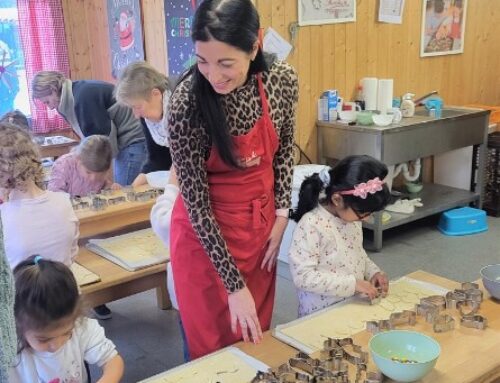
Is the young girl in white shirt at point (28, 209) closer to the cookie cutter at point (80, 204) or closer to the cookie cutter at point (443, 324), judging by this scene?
the cookie cutter at point (80, 204)

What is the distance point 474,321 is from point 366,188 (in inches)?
19.5

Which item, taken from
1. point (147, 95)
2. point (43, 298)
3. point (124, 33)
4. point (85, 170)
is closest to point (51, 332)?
point (43, 298)

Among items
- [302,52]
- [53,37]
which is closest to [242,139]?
[302,52]

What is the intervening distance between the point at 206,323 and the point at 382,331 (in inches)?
18.5

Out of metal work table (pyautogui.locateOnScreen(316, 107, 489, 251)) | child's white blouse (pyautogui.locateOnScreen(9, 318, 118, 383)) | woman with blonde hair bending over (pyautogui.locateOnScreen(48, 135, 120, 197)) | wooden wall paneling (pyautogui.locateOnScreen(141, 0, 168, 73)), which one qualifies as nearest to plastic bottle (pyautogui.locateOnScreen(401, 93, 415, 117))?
metal work table (pyautogui.locateOnScreen(316, 107, 489, 251))

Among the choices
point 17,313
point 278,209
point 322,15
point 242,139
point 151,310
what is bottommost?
point 151,310

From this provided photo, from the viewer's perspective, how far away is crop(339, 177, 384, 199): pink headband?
1677 mm

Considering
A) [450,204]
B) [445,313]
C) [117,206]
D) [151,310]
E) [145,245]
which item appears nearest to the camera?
[445,313]

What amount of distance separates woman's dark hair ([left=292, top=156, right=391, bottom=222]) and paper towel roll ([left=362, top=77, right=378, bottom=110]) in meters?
2.09

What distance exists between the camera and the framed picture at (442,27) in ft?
13.6

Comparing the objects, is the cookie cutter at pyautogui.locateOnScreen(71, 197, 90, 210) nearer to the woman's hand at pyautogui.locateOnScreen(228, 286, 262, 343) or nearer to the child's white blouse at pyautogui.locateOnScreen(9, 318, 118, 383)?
the child's white blouse at pyautogui.locateOnScreen(9, 318, 118, 383)

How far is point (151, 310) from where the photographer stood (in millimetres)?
2932

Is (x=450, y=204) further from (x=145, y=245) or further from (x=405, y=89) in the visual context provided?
(x=145, y=245)

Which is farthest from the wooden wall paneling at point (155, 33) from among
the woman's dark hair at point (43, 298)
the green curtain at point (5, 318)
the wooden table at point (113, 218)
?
the green curtain at point (5, 318)
